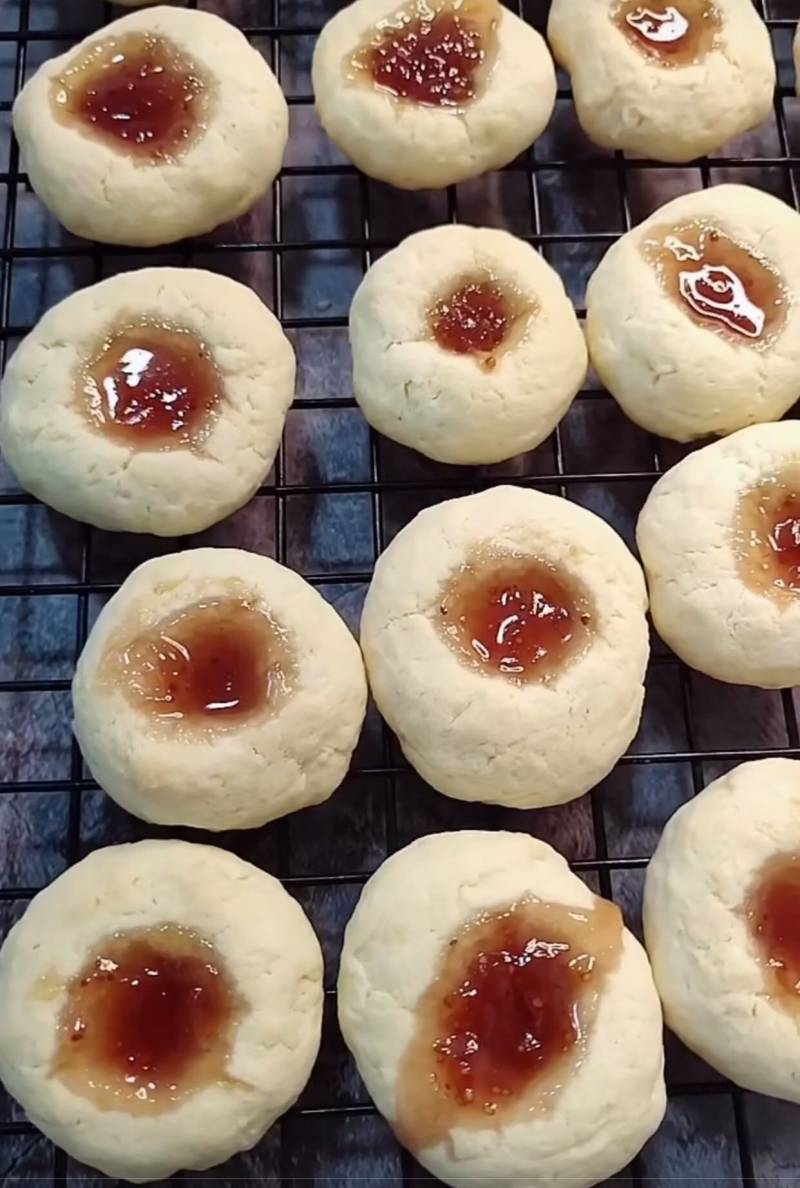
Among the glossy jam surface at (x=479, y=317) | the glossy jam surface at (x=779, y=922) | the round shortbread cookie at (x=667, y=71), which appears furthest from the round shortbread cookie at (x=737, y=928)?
the round shortbread cookie at (x=667, y=71)

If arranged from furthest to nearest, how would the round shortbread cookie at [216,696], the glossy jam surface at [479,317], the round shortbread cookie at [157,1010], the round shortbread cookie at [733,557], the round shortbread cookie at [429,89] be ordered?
the round shortbread cookie at [429,89] → the glossy jam surface at [479,317] → the round shortbread cookie at [733,557] → the round shortbread cookie at [216,696] → the round shortbread cookie at [157,1010]

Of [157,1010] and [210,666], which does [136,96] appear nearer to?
[210,666]

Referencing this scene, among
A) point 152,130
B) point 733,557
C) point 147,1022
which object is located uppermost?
point 152,130

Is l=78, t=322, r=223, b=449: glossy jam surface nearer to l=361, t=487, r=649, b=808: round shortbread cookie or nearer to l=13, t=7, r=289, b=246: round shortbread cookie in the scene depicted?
Result: l=13, t=7, r=289, b=246: round shortbread cookie

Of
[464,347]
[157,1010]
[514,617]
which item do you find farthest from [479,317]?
[157,1010]

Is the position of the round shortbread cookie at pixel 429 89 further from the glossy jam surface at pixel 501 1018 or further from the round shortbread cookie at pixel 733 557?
the glossy jam surface at pixel 501 1018

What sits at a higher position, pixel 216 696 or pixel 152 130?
pixel 152 130
